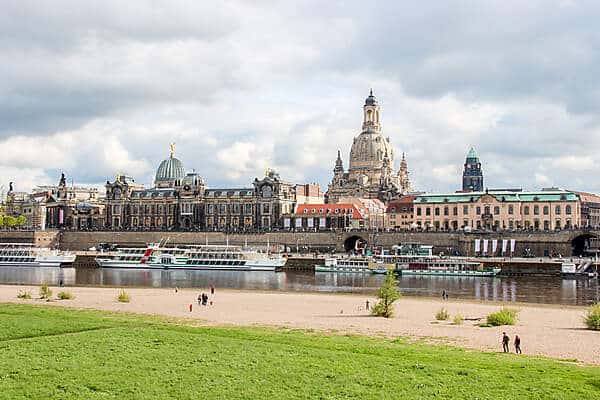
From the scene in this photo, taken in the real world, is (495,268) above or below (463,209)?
below

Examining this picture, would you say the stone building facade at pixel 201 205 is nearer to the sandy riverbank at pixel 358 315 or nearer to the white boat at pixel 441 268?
the white boat at pixel 441 268

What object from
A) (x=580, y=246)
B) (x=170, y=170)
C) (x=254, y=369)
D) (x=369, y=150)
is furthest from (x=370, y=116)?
(x=254, y=369)

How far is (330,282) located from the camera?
2960 inches

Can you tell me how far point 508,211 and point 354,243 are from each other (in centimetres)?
2524

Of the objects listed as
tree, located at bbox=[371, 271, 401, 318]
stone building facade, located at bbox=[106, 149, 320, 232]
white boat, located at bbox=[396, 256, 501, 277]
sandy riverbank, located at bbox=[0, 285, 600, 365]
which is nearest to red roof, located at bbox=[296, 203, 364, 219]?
stone building facade, located at bbox=[106, 149, 320, 232]

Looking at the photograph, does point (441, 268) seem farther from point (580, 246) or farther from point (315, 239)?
point (315, 239)

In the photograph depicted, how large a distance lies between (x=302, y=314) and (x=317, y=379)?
22789 millimetres

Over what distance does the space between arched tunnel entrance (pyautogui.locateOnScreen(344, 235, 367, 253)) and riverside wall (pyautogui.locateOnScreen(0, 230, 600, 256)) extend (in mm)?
171

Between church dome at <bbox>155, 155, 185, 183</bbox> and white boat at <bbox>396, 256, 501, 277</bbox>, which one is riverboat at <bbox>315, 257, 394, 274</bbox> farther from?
church dome at <bbox>155, 155, 185, 183</bbox>

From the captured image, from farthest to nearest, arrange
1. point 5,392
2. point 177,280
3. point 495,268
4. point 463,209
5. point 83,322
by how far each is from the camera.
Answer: point 463,209, point 495,268, point 177,280, point 83,322, point 5,392

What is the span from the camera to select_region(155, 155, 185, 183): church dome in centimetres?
16500

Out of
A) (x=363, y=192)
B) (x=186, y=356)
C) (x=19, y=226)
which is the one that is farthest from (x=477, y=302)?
(x=19, y=226)

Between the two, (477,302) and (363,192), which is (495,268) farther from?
(363,192)

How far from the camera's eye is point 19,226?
151000mm
